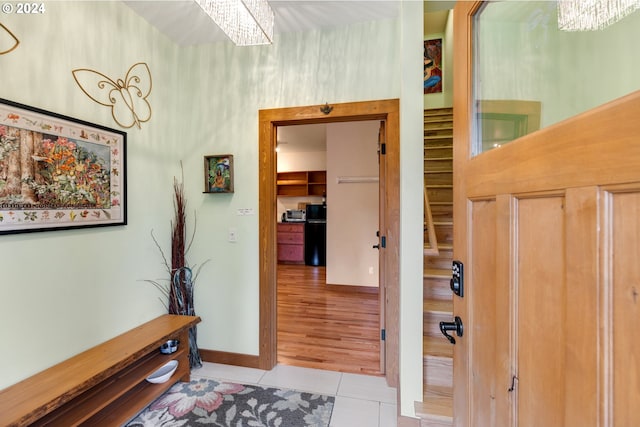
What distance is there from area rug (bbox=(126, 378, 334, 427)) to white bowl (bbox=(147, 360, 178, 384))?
5.3 inches

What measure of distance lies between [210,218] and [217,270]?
0.46 meters

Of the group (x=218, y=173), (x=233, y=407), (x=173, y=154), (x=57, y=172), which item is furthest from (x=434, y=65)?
(x=233, y=407)

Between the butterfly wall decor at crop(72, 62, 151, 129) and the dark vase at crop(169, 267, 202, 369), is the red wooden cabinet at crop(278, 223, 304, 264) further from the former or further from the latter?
the butterfly wall decor at crop(72, 62, 151, 129)

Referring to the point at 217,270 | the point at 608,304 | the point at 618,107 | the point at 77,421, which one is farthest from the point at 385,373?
the point at 618,107

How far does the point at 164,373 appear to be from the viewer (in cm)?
195

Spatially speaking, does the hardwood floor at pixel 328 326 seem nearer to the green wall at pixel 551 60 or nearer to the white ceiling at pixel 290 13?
the green wall at pixel 551 60

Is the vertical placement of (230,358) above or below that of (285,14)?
below

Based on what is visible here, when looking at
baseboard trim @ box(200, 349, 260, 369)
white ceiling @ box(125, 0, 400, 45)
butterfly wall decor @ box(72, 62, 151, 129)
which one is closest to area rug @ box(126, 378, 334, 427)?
baseboard trim @ box(200, 349, 260, 369)

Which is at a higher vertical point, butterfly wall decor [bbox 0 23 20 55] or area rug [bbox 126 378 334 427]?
butterfly wall decor [bbox 0 23 20 55]

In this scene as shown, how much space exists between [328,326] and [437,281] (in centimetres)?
154

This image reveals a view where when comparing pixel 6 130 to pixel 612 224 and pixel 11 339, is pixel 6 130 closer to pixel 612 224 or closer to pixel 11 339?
pixel 11 339

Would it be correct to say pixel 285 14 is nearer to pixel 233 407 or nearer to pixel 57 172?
pixel 57 172

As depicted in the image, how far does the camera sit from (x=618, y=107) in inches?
15.9

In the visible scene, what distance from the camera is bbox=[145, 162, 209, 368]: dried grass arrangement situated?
228cm
